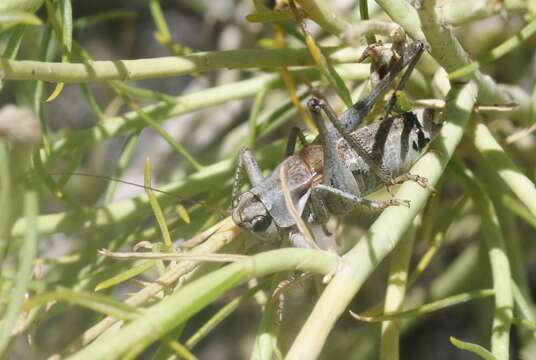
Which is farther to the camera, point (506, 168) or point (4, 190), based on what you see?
point (506, 168)

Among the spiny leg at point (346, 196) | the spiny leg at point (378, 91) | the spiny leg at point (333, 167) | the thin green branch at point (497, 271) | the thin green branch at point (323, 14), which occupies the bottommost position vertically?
the thin green branch at point (497, 271)

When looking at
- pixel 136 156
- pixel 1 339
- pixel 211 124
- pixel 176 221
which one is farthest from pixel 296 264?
pixel 136 156

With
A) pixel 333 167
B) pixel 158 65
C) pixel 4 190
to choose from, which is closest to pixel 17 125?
pixel 4 190

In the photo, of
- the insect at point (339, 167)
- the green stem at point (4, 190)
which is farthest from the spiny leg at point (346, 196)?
the green stem at point (4, 190)

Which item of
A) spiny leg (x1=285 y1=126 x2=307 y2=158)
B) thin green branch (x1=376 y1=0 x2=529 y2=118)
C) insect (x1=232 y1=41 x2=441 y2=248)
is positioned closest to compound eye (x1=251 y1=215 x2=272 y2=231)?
insect (x1=232 y1=41 x2=441 y2=248)

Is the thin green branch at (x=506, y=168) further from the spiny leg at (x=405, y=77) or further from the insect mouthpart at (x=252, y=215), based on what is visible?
the insect mouthpart at (x=252, y=215)

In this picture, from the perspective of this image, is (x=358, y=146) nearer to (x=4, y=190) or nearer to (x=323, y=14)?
(x=323, y=14)
